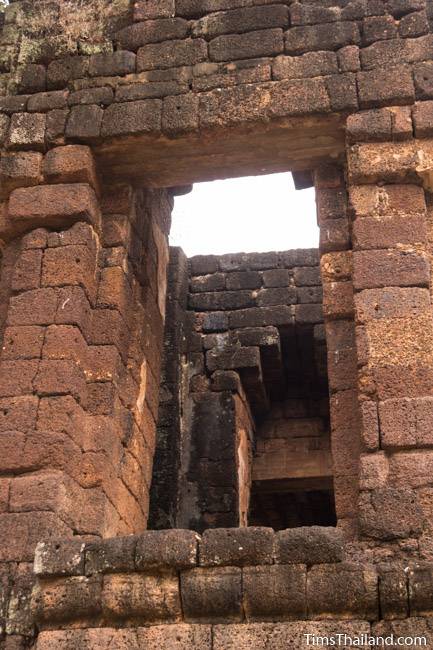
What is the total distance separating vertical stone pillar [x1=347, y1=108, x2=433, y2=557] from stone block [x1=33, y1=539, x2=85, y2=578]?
73.3 inches

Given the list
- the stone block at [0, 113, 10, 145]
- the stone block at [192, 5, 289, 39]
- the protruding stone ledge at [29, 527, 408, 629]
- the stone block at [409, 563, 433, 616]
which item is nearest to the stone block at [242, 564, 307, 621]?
the protruding stone ledge at [29, 527, 408, 629]

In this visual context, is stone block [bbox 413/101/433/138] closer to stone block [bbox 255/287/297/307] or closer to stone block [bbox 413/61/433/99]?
stone block [bbox 413/61/433/99]

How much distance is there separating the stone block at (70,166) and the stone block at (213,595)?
374 cm

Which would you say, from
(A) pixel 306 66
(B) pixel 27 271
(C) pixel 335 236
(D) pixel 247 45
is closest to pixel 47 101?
(B) pixel 27 271

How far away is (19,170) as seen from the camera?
25.0ft

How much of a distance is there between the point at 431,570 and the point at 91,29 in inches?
233

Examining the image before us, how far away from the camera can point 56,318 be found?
272 inches

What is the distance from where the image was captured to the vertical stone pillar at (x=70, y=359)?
6.20 metres

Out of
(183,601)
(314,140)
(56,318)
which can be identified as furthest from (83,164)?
(183,601)

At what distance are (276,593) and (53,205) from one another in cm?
384

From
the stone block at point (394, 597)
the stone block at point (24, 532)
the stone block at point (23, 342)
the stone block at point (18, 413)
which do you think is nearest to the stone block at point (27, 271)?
the stone block at point (23, 342)

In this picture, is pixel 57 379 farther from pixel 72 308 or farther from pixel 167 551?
pixel 167 551

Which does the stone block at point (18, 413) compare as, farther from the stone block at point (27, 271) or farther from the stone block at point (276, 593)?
the stone block at point (276, 593)

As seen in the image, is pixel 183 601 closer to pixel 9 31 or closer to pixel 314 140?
pixel 314 140
